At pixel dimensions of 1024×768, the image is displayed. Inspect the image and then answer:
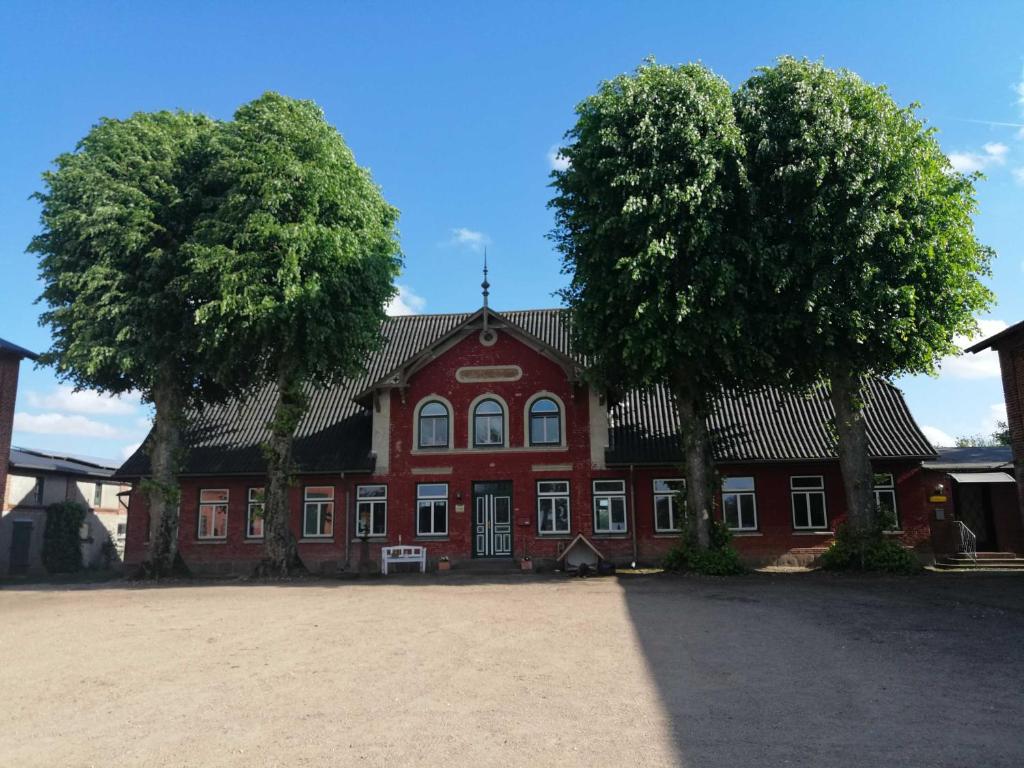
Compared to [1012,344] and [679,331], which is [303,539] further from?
[1012,344]

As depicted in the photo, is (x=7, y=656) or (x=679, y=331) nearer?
(x=7, y=656)

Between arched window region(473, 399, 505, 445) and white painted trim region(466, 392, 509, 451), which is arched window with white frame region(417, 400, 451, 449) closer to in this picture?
white painted trim region(466, 392, 509, 451)

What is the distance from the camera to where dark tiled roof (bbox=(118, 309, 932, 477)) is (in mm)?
24812

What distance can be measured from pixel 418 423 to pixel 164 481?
27.2 feet

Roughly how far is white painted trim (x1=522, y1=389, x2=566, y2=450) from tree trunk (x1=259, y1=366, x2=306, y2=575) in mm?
7490

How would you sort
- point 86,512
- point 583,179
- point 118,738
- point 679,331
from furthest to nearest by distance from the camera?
point 86,512, point 583,179, point 679,331, point 118,738

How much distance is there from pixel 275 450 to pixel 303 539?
14.8 feet

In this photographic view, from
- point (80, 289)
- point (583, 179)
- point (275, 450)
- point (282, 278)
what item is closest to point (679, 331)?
point (583, 179)

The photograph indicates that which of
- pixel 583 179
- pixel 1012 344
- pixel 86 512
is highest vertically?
pixel 583 179

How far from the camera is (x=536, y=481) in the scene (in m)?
25.6

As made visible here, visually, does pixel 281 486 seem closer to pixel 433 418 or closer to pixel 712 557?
pixel 433 418

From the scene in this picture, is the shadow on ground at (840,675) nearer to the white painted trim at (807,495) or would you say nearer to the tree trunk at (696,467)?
the tree trunk at (696,467)

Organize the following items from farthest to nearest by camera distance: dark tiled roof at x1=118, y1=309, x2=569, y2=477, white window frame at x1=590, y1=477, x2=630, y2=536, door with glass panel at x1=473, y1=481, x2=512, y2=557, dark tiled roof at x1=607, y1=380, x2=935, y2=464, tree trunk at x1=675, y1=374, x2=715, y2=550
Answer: dark tiled roof at x1=118, y1=309, x2=569, y2=477 → door with glass panel at x1=473, y1=481, x2=512, y2=557 → white window frame at x1=590, y1=477, x2=630, y2=536 → dark tiled roof at x1=607, y1=380, x2=935, y2=464 → tree trunk at x1=675, y1=374, x2=715, y2=550

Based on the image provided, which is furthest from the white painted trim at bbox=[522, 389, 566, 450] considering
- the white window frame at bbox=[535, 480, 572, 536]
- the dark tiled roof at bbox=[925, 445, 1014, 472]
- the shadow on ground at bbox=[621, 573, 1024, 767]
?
the dark tiled roof at bbox=[925, 445, 1014, 472]
